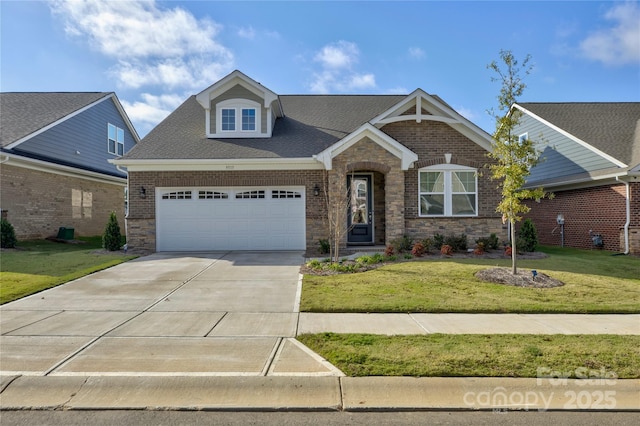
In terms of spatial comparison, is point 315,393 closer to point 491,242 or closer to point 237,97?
point 491,242

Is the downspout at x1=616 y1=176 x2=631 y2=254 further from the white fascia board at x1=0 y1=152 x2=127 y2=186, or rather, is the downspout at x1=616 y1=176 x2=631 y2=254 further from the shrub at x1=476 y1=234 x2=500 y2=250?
the white fascia board at x1=0 y1=152 x2=127 y2=186

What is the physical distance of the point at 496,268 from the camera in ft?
30.8

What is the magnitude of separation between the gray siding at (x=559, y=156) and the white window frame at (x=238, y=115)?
1111cm

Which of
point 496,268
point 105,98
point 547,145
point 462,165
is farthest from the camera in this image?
point 105,98

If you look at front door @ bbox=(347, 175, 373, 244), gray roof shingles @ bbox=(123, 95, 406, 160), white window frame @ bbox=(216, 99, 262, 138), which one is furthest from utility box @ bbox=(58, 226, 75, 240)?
front door @ bbox=(347, 175, 373, 244)

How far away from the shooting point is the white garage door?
44.6ft

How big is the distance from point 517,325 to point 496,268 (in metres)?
4.18

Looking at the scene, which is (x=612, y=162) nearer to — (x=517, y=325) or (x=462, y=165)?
(x=462, y=165)

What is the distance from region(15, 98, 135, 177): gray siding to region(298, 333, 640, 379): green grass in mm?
17548

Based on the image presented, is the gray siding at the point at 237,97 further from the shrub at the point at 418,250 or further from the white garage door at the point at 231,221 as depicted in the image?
the shrub at the point at 418,250

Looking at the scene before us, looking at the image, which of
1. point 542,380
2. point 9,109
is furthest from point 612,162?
point 9,109

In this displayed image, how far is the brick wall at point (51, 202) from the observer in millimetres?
14891

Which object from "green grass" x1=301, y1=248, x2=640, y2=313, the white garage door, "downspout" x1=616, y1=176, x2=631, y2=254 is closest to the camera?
"green grass" x1=301, y1=248, x2=640, y2=313

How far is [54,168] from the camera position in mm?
16641
